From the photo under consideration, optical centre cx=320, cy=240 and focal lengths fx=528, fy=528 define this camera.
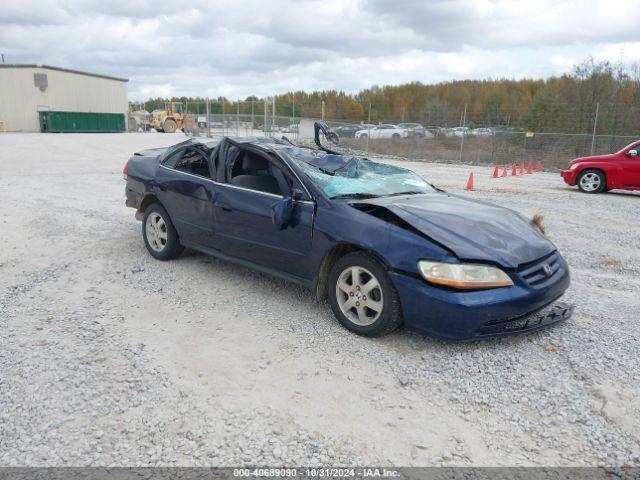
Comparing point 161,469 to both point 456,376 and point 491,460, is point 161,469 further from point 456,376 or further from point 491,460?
point 456,376

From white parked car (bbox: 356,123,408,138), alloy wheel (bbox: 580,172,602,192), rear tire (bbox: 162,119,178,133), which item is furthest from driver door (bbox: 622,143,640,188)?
rear tire (bbox: 162,119,178,133)

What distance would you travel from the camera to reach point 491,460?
2652 mm

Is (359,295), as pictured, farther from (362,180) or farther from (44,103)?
(44,103)

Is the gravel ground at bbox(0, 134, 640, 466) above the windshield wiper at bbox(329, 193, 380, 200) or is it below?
below

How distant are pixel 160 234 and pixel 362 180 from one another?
2499mm

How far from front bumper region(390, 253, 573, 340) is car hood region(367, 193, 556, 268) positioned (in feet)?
0.65

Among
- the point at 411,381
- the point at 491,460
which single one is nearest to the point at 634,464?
the point at 491,460

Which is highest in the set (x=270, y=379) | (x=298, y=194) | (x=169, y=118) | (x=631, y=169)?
(x=169, y=118)

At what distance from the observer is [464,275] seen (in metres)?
3.56

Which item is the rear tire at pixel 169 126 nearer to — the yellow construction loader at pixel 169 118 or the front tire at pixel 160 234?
the yellow construction loader at pixel 169 118

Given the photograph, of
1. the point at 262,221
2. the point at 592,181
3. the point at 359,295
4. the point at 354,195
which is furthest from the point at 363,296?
the point at 592,181

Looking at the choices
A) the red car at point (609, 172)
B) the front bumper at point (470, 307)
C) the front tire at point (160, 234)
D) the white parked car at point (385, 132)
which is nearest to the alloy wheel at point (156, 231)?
the front tire at point (160, 234)

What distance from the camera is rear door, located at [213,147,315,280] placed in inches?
170

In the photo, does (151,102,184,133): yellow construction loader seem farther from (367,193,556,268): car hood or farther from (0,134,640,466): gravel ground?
(367,193,556,268): car hood
